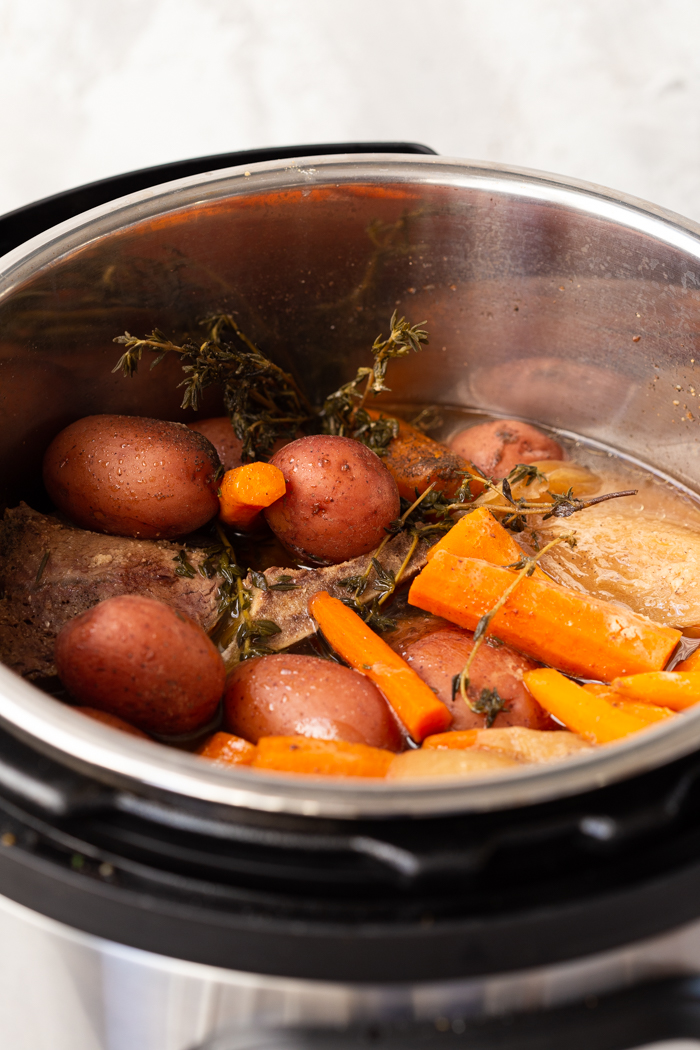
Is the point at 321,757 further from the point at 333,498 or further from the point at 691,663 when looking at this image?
the point at 691,663

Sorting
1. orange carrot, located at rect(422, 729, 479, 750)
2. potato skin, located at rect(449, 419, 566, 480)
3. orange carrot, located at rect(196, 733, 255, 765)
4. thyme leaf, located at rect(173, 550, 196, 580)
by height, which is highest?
potato skin, located at rect(449, 419, 566, 480)

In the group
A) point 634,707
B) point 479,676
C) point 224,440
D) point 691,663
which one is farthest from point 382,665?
point 224,440

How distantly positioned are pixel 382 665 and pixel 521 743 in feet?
0.81

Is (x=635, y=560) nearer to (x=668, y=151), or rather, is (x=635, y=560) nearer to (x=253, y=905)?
(x=253, y=905)

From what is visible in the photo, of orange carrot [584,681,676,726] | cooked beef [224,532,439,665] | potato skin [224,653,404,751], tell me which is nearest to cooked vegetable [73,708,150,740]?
potato skin [224,653,404,751]

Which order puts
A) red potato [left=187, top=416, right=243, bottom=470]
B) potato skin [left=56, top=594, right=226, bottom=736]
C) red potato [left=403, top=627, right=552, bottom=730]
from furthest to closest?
1. red potato [left=187, top=416, right=243, bottom=470]
2. red potato [left=403, top=627, right=552, bottom=730]
3. potato skin [left=56, top=594, right=226, bottom=736]

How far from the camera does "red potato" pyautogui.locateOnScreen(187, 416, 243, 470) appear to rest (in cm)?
154

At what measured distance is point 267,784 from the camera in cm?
71

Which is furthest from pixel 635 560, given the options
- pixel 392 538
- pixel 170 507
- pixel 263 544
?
pixel 170 507

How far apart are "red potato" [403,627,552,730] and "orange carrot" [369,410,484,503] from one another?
37cm

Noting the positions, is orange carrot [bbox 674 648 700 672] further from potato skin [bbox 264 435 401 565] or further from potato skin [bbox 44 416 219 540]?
potato skin [bbox 44 416 219 540]

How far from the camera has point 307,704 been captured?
1092 millimetres

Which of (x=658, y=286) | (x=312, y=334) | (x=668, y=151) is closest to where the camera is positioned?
(x=658, y=286)

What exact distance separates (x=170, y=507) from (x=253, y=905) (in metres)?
0.77
